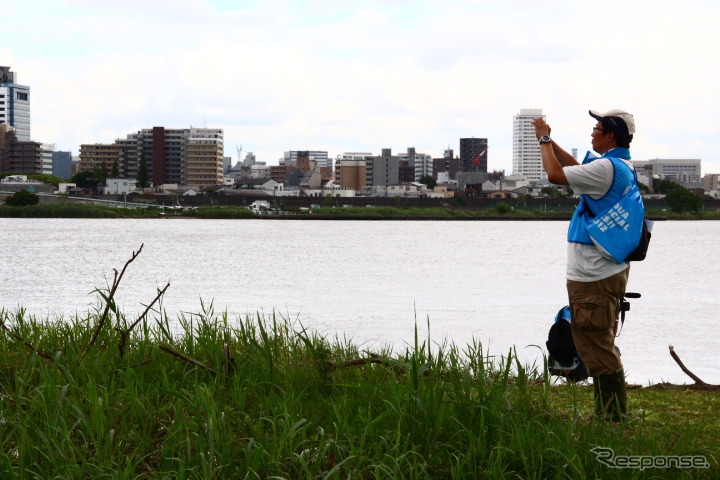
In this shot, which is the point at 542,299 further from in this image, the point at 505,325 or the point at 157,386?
the point at 157,386

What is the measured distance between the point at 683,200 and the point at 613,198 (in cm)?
12930

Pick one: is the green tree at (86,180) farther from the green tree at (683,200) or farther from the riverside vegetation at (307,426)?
the riverside vegetation at (307,426)

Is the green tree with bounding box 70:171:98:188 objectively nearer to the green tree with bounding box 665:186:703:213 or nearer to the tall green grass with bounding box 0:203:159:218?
the tall green grass with bounding box 0:203:159:218

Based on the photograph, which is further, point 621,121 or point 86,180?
point 86,180

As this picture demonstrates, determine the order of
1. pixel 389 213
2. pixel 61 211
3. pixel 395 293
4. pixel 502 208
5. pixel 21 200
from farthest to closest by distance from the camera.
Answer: pixel 389 213
pixel 502 208
pixel 21 200
pixel 61 211
pixel 395 293

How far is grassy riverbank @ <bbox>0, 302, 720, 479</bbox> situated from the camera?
13.6ft

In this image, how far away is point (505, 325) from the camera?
16.8m

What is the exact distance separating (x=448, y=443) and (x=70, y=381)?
2.09 meters

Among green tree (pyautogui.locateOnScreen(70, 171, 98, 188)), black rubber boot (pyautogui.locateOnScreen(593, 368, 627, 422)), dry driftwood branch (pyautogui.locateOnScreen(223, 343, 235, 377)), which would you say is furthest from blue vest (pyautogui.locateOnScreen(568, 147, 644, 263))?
green tree (pyautogui.locateOnScreen(70, 171, 98, 188))

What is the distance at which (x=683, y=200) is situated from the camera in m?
127

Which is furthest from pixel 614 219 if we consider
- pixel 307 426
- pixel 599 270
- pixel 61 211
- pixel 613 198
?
pixel 61 211

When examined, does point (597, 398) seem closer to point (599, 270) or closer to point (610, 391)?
point (610, 391)

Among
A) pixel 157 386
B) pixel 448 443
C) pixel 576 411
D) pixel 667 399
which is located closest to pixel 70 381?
pixel 157 386

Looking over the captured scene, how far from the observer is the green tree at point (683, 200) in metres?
127
